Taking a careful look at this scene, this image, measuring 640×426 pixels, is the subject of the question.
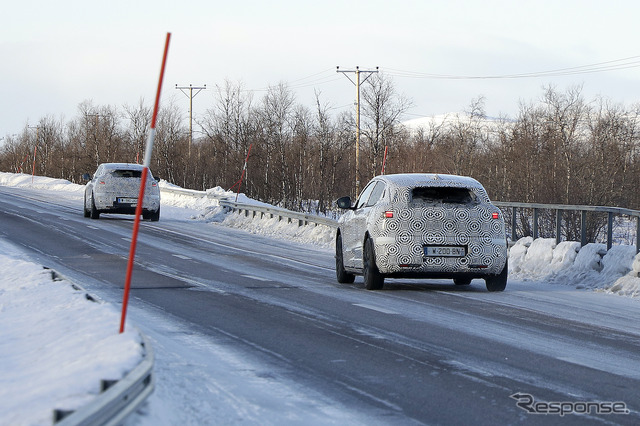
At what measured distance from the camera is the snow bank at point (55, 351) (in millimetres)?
4957

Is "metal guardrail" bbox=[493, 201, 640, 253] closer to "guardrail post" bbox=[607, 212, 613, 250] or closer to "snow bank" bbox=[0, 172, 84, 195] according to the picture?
"guardrail post" bbox=[607, 212, 613, 250]

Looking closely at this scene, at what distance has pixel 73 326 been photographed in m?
7.59

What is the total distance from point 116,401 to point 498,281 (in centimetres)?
988

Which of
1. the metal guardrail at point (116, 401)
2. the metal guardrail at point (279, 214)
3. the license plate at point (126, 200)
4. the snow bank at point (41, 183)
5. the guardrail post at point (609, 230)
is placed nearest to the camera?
the metal guardrail at point (116, 401)

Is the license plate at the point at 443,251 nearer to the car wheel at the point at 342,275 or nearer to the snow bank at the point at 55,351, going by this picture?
the car wheel at the point at 342,275

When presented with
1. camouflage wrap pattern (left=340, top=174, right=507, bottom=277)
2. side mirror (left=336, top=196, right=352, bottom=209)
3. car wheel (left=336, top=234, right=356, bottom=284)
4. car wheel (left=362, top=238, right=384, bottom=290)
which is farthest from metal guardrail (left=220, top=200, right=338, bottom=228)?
camouflage wrap pattern (left=340, top=174, right=507, bottom=277)

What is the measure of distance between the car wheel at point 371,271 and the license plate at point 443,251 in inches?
31.2

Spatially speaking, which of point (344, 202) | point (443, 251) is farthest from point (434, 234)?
point (344, 202)

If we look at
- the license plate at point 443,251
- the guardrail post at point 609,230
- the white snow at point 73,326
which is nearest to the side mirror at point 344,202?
the license plate at point 443,251

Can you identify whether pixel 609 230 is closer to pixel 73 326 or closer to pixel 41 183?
pixel 73 326

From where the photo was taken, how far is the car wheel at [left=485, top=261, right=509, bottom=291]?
13.7 meters

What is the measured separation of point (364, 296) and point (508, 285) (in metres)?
3.31

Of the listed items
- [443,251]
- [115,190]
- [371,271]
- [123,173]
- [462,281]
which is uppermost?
[123,173]

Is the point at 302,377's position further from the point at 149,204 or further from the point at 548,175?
the point at 548,175
